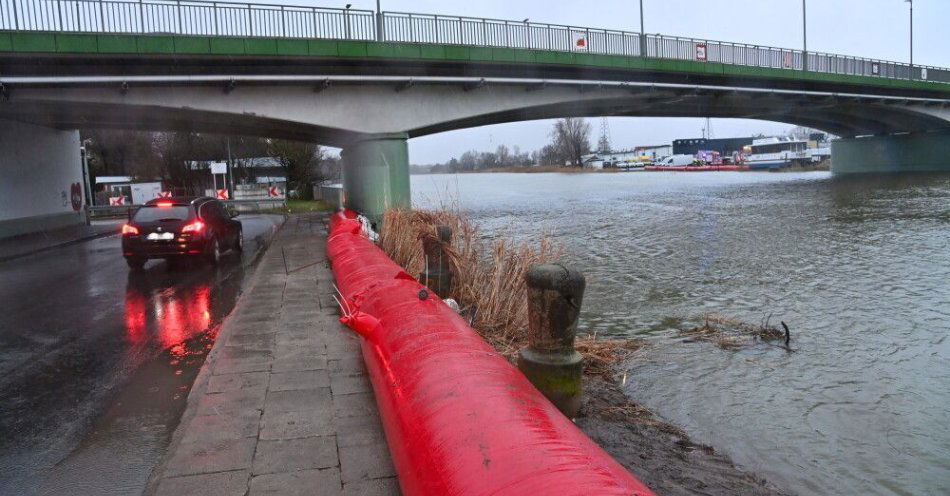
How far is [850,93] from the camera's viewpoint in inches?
1539

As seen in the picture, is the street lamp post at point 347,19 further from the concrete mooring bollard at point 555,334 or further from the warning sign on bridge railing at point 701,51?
the concrete mooring bollard at point 555,334

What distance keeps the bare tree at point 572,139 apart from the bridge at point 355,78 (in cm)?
11973

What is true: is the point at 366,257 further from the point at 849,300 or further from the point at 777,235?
the point at 777,235

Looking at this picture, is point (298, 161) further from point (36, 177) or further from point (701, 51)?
point (701, 51)

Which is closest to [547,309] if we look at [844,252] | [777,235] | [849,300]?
[849,300]

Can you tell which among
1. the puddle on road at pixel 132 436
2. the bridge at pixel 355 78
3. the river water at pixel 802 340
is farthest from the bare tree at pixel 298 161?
the puddle on road at pixel 132 436

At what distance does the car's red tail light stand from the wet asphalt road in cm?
86

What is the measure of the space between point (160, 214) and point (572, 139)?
144965mm

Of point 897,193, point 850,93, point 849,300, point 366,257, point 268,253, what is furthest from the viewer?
point 850,93

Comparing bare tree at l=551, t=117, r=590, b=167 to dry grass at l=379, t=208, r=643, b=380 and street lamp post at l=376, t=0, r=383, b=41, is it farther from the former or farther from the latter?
dry grass at l=379, t=208, r=643, b=380

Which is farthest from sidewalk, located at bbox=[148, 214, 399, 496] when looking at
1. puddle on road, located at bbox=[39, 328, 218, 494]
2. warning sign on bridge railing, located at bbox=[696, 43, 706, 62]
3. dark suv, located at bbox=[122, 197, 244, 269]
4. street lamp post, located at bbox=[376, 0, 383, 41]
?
warning sign on bridge railing, located at bbox=[696, 43, 706, 62]

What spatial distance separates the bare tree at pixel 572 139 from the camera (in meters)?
154

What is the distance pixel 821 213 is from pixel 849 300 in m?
17.2

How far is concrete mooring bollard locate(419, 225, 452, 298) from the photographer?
8.09m
